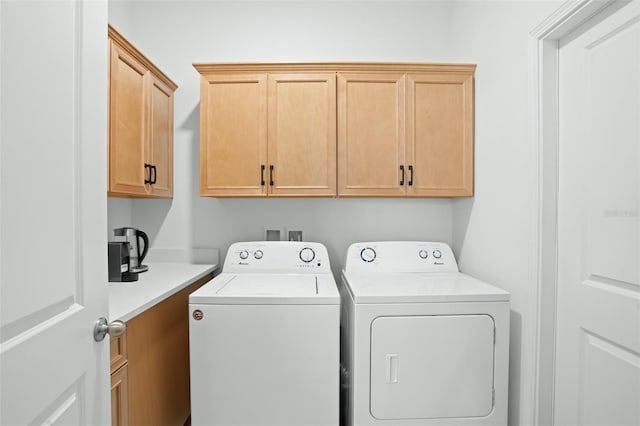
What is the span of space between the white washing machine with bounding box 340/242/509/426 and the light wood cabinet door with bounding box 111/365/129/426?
91 centimetres

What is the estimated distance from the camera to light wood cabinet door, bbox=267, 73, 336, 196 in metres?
2.00

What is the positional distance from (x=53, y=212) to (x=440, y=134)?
1880mm

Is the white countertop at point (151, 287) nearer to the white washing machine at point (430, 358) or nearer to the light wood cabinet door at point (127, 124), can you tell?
the light wood cabinet door at point (127, 124)

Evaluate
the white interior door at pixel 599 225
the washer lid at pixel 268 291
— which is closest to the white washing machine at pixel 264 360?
the washer lid at pixel 268 291

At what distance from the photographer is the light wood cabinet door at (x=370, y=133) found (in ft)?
6.57

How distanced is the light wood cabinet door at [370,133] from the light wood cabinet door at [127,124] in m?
1.09

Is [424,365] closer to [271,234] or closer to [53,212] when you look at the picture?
[271,234]

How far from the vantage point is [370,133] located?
2008mm

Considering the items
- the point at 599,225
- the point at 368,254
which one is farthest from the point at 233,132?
the point at 599,225

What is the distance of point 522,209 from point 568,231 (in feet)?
0.70

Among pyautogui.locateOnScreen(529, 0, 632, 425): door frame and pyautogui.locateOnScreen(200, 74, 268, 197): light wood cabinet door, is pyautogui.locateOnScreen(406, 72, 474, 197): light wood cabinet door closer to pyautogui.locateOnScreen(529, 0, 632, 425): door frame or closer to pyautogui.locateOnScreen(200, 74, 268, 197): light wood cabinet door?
pyautogui.locateOnScreen(529, 0, 632, 425): door frame

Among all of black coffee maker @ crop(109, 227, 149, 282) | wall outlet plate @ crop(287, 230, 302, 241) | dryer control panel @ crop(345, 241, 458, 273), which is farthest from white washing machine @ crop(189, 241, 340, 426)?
wall outlet plate @ crop(287, 230, 302, 241)

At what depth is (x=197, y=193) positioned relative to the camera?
237 centimetres

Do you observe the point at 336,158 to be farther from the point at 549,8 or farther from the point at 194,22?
the point at 194,22
